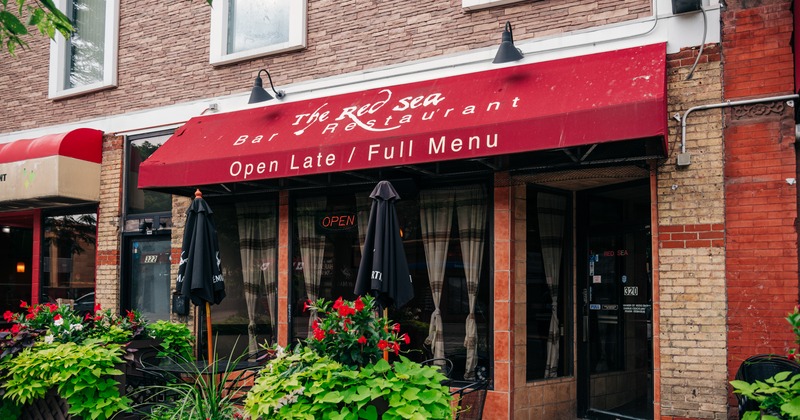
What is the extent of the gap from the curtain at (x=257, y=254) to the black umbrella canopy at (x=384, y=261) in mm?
3494

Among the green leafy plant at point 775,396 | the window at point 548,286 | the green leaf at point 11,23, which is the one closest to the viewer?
the green leafy plant at point 775,396

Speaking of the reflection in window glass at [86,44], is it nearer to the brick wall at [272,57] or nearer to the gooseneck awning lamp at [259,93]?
the brick wall at [272,57]

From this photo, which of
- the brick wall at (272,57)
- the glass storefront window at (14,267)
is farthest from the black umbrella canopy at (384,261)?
the glass storefront window at (14,267)

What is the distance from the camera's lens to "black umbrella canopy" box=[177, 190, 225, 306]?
25.0 ft

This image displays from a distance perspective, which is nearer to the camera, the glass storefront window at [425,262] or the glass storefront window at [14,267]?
the glass storefront window at [425,262]

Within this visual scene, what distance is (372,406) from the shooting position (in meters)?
4.82

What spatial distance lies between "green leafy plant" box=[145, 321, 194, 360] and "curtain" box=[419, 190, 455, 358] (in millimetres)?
3021

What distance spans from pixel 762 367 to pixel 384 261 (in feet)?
10.7

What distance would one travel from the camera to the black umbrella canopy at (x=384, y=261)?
6312 millimetres

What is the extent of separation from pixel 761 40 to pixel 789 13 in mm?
311

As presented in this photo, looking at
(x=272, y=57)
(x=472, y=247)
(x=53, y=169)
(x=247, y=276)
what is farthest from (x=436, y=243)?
(x=53, y=169)

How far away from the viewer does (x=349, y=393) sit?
191 inches

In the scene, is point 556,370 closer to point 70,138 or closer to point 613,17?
point 613,17

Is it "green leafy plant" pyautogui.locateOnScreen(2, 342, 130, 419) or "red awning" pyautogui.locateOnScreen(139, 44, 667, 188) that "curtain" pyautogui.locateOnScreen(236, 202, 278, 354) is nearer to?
"red awning" pyautogui.locateOnScreen(139, 44, 667, 188)
